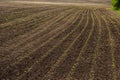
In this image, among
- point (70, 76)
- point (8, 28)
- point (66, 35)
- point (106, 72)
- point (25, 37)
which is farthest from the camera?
point (8, 28)

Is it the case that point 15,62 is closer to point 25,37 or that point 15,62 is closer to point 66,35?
point 25,37

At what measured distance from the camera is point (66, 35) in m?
15.5

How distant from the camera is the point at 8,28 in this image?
1661cm

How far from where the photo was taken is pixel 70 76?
9.09 m

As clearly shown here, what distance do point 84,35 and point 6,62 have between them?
6.70 m

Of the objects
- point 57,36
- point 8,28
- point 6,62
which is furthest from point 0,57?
point 8,28

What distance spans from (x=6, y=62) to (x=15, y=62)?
33cm

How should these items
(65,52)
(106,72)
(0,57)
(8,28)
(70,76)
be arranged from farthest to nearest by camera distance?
1. (8,28)
2. (65,52)
3. (0,57)
4. (106,72)
5. (70,76)

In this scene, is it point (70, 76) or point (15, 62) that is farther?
point (15, 62)

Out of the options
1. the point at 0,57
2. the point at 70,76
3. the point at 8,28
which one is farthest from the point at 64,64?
the point at 8,28

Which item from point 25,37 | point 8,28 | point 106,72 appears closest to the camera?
point 106,72

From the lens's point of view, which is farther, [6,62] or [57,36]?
[57,36]

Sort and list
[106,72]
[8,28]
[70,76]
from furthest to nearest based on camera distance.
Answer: [8,28], [106,72], [70,76]

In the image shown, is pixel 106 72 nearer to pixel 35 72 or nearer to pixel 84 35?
pixel 35 72
